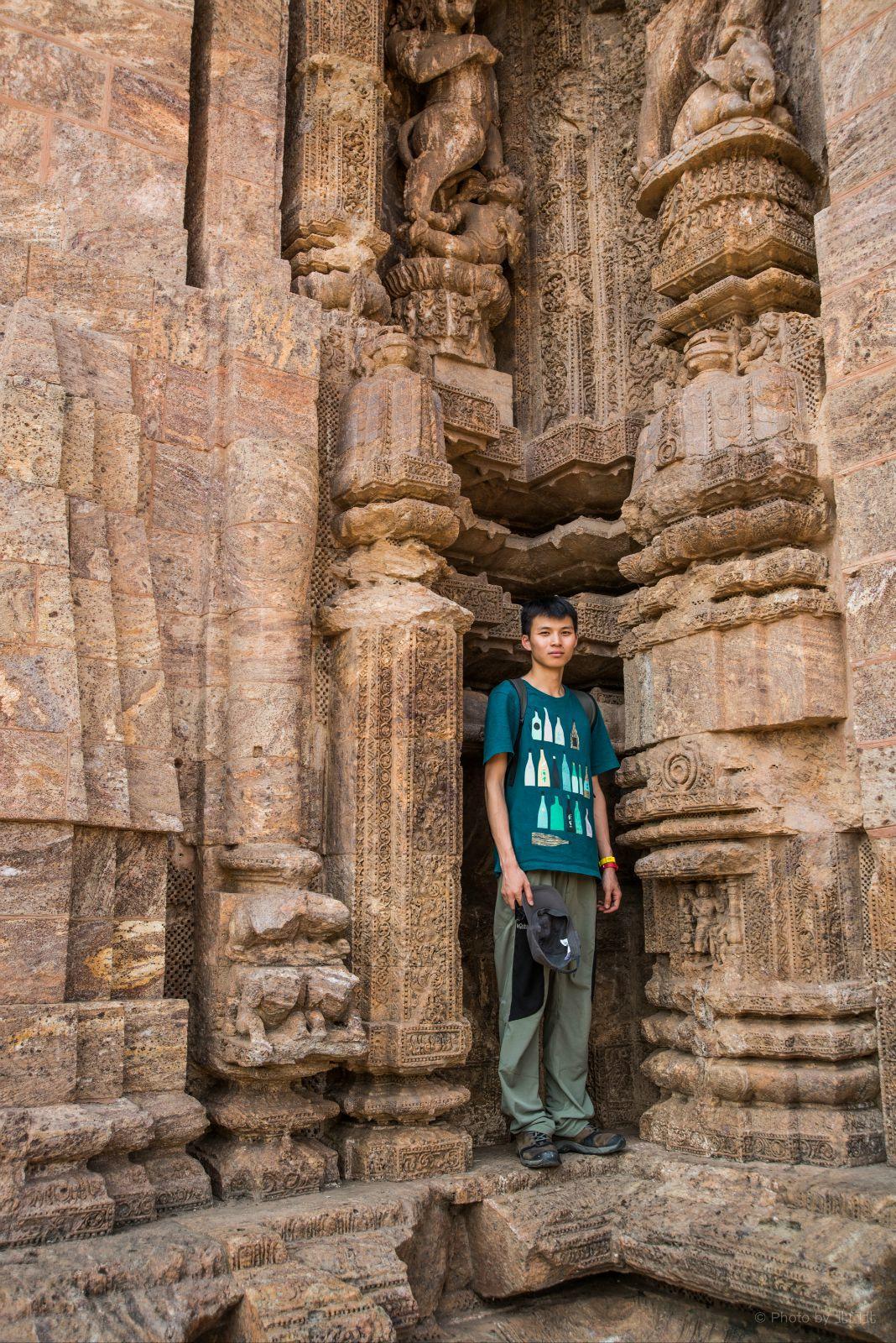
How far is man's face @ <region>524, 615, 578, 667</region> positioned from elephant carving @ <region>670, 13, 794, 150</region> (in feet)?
8.32

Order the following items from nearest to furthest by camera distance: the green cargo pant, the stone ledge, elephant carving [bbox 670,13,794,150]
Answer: the stone ledge
the green cargo pant
elephant carving [bbox 670,13,794,150]


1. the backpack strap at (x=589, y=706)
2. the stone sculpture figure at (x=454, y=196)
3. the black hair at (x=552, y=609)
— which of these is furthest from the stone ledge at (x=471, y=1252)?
the stone sculpture figure at (x=454, y=196)

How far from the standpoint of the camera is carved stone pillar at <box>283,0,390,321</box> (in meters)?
5.99

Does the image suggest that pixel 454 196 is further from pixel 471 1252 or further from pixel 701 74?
pixel 471 1252

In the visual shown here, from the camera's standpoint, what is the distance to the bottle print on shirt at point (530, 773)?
525 centimetres

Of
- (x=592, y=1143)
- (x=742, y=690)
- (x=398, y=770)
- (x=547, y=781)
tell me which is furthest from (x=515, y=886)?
(x=742, y=690)

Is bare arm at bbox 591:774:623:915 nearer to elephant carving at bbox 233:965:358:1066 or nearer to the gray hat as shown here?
the gray hat

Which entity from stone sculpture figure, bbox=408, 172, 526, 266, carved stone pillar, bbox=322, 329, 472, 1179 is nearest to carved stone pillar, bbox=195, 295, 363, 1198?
carved stone pillar, bbox=322, 329, 472, 1179

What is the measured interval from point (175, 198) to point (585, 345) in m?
2.54

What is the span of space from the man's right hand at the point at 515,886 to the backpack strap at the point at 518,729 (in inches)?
17.3

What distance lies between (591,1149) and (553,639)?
2.12 m

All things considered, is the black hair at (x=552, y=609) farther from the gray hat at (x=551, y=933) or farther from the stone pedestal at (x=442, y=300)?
the stone pedestal at (x=442, y=300)

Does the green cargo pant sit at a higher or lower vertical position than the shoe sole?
higher

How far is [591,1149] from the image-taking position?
512 cm
